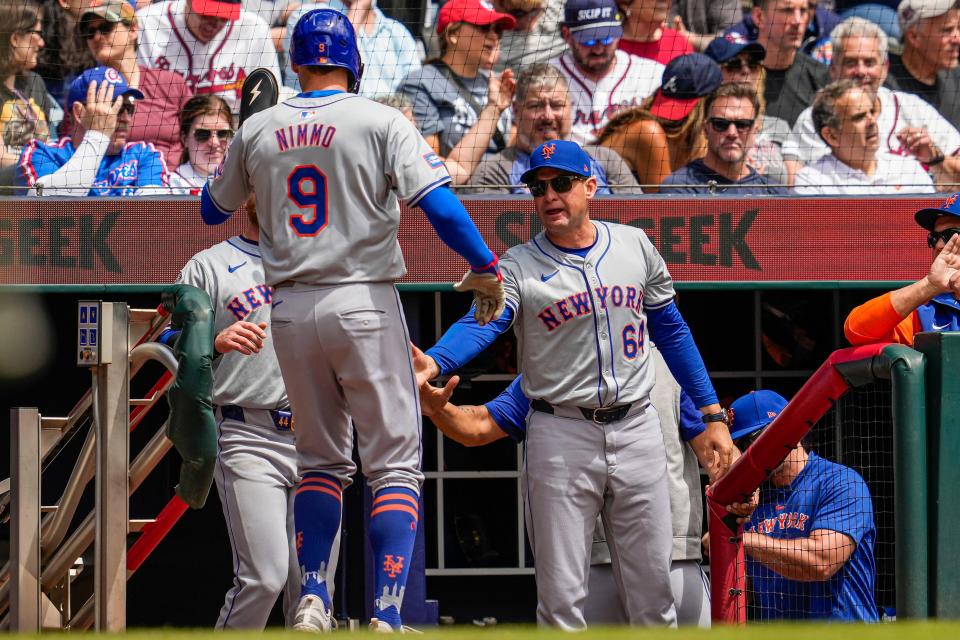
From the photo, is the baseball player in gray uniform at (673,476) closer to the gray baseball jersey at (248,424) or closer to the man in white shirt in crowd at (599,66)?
the gray baseball jersey at (248,424)

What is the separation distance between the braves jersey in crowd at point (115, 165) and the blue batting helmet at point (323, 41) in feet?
11.4

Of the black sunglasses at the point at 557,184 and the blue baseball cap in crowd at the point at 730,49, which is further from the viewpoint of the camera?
the blue baseball cap in crowd at the point at 730,49

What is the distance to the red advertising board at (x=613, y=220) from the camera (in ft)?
20.8

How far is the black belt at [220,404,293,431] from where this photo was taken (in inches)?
Answer: 178

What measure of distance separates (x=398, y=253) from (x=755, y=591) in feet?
6.01

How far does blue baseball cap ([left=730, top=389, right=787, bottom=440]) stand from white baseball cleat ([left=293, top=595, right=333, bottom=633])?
207 cm

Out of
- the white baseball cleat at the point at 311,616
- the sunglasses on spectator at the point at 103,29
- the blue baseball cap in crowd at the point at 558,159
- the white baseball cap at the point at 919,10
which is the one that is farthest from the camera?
the white baseball cap at the point at 919,10

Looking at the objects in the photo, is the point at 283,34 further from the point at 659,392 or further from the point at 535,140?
the point at 659,392

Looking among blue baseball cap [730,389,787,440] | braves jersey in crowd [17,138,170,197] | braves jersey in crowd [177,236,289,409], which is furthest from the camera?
braves jersey in crowd [17,138,170,197]

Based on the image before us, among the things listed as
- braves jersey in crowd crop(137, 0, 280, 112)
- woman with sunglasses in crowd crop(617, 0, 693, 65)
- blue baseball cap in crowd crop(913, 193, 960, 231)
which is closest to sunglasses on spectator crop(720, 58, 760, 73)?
woman with sunglasses in crowd crop(617, 0, 693, 65)

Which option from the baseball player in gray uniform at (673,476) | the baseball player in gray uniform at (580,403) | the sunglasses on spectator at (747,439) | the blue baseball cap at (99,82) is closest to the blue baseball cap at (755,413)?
the sunglasses on spectator at (747,439)

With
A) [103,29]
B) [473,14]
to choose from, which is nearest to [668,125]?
[473,14]

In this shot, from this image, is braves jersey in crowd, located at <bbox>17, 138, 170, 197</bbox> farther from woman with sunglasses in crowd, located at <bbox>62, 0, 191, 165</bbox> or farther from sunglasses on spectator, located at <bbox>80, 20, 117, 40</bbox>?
sunglasses on spectator, located at <bbox>80, 20, 117, 40</bbox>

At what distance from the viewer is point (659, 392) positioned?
4789 millimetres
